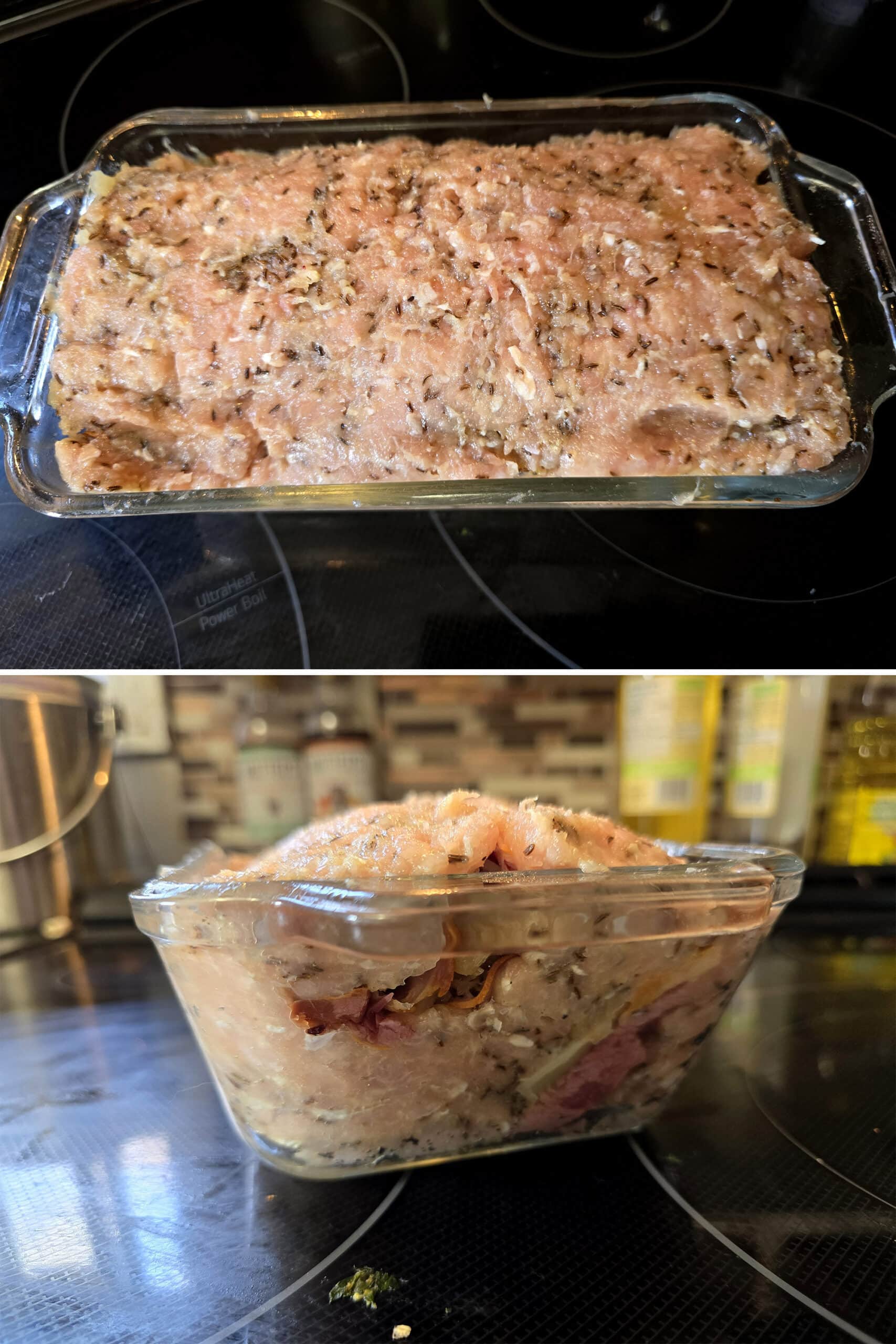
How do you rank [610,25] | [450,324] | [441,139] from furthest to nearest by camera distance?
[610,25], [441,139], [450,324]

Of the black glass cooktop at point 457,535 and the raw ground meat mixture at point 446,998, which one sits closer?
the raw ground meat mixture at point 446,998

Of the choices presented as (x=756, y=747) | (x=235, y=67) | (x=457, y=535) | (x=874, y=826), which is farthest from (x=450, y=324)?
(x=874, y=826)

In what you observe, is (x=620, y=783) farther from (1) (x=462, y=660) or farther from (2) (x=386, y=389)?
(2) (x=386, y=389)

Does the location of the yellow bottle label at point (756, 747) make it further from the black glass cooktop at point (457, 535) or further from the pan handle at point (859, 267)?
the pan handle at point (859, 267)

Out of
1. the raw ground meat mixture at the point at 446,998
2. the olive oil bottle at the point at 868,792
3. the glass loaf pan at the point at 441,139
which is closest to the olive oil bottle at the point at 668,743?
the olive oil bottle at the point at 868,792

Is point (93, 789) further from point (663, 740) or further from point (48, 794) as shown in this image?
point (663, 740)

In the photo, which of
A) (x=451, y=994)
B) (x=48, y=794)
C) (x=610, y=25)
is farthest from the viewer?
(x=48, y=794)

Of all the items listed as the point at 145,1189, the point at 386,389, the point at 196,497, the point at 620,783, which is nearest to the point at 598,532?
the point at 386,389
